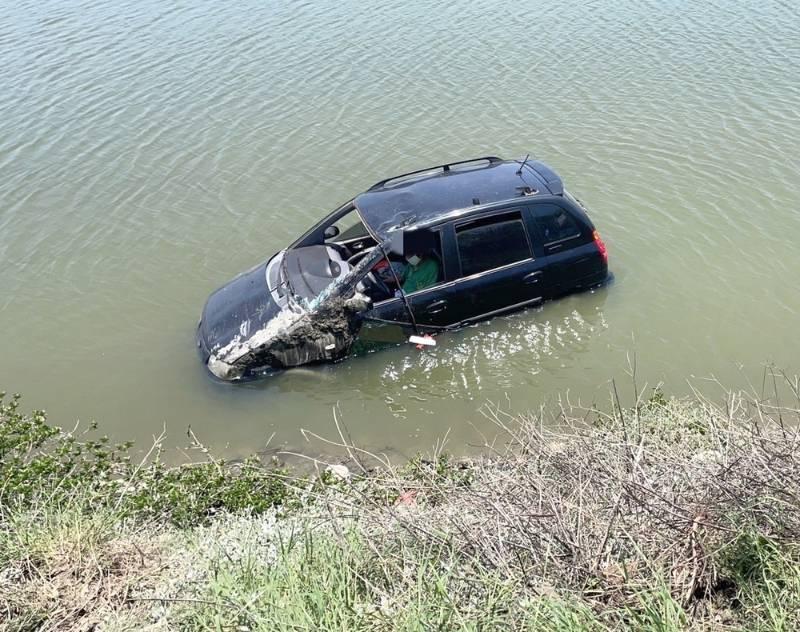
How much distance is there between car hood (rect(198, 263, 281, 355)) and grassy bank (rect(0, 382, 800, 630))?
2.67 metres

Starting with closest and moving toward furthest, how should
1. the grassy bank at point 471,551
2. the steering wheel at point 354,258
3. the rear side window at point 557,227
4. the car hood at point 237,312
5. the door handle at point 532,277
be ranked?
the grassy bank at point 471,551 < the car hood at point 237,312 < the steering wheel at point 354,258 < the rear side window at point 557,227 < the door handle at point 532,277

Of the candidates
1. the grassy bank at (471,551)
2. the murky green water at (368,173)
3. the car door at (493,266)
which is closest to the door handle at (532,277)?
the car door at (493,266)

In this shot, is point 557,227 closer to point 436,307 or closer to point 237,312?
point 436,307

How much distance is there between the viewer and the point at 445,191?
28.6 ft

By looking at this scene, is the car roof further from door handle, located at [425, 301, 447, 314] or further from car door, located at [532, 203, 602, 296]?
door handle, located at [425, 301, 447, 314]

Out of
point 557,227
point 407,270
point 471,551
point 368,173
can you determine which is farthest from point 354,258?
point 471,551

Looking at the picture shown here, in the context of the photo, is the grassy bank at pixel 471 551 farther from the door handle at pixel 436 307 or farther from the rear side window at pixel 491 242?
the rear side window at pixel 491 242

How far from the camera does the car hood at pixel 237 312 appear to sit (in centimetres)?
835

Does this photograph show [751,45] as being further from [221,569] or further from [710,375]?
[221,569]

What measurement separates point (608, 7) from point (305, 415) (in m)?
15.1

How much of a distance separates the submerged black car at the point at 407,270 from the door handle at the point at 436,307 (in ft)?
0.04

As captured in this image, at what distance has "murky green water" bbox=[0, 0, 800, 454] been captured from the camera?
8.53 m

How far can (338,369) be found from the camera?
859 cm

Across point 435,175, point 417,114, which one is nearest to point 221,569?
point 435,175
